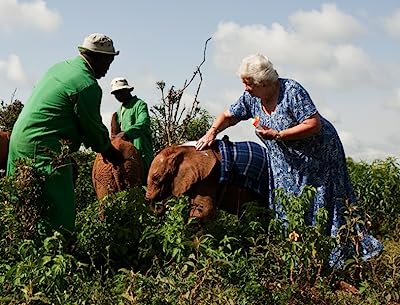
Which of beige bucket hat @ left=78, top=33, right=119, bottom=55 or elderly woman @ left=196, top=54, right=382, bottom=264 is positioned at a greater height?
beige bucket hat @ left=78, top=33, right=119, bottom=55

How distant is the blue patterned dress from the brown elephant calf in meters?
0.28

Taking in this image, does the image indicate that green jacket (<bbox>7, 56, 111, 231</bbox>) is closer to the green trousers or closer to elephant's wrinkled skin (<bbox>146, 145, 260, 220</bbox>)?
the green trousers

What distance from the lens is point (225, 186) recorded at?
6574mm

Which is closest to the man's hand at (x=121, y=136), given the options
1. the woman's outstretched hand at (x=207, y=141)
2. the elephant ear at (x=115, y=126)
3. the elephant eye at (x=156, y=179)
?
the elephant ear at (x=115, y=126)

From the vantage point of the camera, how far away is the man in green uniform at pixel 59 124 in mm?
5449

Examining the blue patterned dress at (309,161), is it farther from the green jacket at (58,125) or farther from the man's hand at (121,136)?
the man's hand at (121,136)

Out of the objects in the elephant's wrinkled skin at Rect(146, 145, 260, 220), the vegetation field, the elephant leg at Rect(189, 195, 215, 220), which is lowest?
the vegetation field

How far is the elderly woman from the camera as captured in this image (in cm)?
603

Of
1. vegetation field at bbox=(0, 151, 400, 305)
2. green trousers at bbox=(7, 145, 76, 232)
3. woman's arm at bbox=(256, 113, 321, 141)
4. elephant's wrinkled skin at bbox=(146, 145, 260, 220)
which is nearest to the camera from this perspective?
vegetation field at bbox=(0, 151, 400, 305)

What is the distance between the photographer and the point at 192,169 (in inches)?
257

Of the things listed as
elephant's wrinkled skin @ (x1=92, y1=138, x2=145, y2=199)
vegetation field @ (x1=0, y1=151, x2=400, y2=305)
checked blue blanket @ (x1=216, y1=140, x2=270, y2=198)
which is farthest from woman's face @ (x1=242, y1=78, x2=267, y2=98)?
elephant's wrinkled skin @ (x1=92, y1=138, x2=145, y2=199)

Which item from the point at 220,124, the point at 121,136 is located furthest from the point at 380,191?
the point at 220,124

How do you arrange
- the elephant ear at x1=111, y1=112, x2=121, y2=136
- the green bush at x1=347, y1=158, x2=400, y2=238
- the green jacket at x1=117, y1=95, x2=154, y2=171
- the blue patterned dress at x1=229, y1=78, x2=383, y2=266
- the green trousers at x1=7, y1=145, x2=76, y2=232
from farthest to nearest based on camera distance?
the green bush at x1=347, y1=158, x2=400, y2=238
the elephant ear at x1=111, y1=112, x2=121, y2=136
the green jacket at x1=117, y1=95, x2=154, y2=171
the blue patterned dress at x1=229, y1=78, x2=383, y2=266
the green trousers at x1=7, y1=145, x2=76, y2=232

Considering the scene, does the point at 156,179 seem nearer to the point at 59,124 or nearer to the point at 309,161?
the point at 309,161
